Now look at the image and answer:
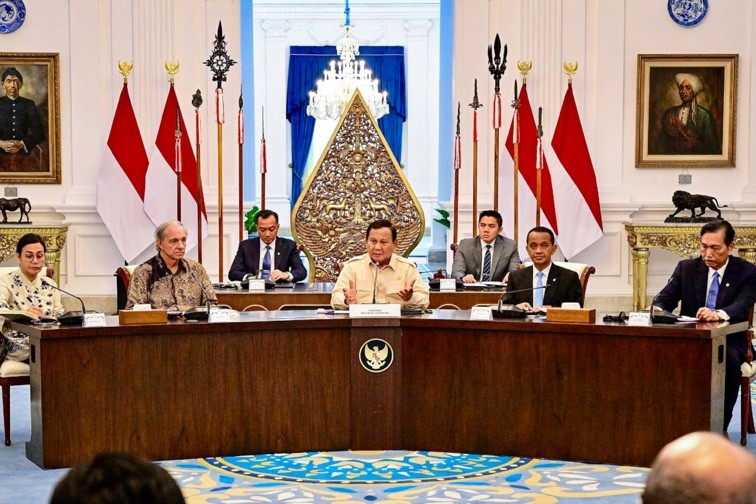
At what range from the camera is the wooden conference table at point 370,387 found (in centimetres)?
508

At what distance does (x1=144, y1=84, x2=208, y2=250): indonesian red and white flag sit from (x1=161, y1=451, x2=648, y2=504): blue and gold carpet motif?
5106mm

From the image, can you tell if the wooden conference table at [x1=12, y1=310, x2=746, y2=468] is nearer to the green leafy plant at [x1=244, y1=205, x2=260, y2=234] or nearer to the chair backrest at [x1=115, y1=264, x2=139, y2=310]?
the chair backrest at [x1=115, y1=264, x2=139, y2=310]

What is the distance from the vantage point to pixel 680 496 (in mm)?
1423

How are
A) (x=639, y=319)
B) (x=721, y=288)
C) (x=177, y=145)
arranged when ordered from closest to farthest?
(x=639, y=319)
(x=721, y=288)
(x=177, y=145)

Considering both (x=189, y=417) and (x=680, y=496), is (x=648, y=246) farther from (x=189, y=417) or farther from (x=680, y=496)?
(x=680, y=496)

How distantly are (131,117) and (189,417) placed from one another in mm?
5563

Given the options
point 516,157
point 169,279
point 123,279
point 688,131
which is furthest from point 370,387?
point 688,131

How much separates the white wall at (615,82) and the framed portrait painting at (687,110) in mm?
92

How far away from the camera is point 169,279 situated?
5.99 meters

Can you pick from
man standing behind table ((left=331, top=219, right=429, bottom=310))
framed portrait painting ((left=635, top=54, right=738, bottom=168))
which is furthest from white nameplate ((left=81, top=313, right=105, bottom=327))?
framed portrait painting ((left=635, top=54, right=738, bottom=168))

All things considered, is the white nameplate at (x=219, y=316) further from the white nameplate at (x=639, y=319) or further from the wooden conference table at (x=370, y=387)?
the white nameplate at (x=639, y=319)

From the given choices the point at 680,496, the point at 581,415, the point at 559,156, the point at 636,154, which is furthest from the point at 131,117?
the point at 680,496

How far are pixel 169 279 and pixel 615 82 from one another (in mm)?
6058

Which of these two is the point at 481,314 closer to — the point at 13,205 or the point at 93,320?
the point at 93,320
